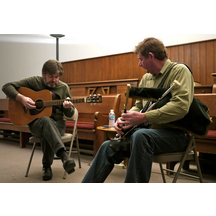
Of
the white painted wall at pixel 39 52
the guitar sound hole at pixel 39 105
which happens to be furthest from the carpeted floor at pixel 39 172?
the white painted wall at pixel 39 52

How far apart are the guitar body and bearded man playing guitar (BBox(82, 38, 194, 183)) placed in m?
1.39

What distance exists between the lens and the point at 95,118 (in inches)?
146

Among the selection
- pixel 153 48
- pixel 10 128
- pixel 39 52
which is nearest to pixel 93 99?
pixel 153 48

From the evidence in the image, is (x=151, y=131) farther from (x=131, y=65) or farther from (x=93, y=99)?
(x=131, y=65)

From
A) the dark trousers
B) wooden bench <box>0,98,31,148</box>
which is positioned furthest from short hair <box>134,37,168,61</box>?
wooden bench <box>0,98,31,148</box>

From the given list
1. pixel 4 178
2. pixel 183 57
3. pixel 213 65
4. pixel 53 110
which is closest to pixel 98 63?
pixel 183 57

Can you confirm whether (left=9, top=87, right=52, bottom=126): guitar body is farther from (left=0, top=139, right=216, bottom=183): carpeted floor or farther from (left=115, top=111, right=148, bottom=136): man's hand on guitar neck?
(left=115, top=111, right=148, bottom=136): man's hand on guitar neck

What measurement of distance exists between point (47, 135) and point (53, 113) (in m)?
0.46

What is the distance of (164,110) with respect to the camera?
5.14ft

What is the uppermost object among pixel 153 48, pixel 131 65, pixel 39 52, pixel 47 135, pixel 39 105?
pixel 39 52

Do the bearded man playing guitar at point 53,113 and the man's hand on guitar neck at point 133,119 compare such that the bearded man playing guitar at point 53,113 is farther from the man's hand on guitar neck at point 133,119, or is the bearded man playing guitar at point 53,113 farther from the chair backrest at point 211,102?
the chair backrest at point 211,102

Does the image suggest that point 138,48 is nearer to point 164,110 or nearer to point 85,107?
point 164,110

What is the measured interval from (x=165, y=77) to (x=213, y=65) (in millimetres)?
3597

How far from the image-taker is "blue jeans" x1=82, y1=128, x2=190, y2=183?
1.45 metres
